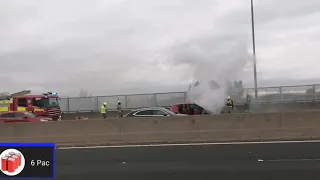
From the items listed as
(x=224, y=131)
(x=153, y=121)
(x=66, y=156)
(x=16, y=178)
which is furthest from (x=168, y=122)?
(x=16, y=178)

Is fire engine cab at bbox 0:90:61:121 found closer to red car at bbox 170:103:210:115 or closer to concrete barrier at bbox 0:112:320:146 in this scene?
red car at bbox 170:103:210:115

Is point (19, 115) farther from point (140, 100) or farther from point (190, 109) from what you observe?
point (140, 100)

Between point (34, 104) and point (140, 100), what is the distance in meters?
9.83

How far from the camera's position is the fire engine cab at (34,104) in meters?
29.6

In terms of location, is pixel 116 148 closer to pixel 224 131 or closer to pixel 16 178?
pixel 224 131

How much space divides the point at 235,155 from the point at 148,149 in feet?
11.3

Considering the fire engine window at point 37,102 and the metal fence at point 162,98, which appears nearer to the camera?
the fire engine window at point 37,102

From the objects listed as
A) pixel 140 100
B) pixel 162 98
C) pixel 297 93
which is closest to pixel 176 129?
pixel 162 98

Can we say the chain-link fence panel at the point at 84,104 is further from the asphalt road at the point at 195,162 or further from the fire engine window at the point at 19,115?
the asphalt road at the point at 195,162

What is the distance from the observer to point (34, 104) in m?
29.6

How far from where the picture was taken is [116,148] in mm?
15250

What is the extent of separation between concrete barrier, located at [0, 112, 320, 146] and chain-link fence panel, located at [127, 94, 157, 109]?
19174 mm

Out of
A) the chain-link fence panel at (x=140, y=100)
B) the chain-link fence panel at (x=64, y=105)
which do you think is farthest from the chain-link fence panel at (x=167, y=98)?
the chain-link fence panel at (x=64, y=105)

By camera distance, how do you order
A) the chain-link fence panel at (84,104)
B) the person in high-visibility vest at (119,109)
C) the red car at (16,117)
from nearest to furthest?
the red car at (16,117) → the person in high-visibility vest at (119,109) → the chain-link fence panel at (84,104)
